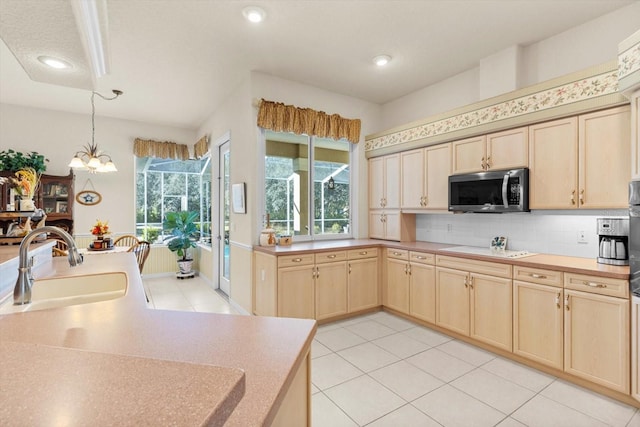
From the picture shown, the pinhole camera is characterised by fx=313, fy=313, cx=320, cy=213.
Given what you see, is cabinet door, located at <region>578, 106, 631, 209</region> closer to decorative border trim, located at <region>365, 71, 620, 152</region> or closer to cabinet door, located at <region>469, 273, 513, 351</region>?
decorative border trim, located at <region>365, 71, 620, 152</region>

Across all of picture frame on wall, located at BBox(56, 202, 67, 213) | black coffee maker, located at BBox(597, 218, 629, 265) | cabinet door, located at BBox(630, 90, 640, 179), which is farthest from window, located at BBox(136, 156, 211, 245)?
cabinet door, located at BBox(630, 90, 640, 179)

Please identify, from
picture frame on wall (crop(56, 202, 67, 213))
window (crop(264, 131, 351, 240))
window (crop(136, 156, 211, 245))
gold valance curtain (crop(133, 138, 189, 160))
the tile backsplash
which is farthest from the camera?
window (crop(136, 156, 211, 245))

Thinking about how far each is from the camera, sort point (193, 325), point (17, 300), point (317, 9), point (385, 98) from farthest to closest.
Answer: point (385, 98), point (317, 9), point (17, 300), point (193, 325)

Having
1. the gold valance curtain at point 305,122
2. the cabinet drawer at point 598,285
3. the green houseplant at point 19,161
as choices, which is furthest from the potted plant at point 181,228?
the cabinet drawer at point 598,285

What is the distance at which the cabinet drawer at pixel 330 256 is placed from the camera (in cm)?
360

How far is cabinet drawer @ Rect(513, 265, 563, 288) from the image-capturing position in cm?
247

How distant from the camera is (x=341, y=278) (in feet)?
12.3

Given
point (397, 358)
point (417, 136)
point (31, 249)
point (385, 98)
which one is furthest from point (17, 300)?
point (385, 98)

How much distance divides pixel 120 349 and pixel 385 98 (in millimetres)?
4502

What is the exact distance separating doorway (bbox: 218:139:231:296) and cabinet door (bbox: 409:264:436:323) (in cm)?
284

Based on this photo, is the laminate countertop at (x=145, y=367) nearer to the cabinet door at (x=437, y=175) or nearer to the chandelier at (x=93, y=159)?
the cabinet door at (x=437, y=175)

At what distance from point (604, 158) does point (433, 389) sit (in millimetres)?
2228

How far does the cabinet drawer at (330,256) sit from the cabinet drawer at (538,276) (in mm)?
1757

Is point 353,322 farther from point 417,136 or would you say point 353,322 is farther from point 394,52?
point 394,52
